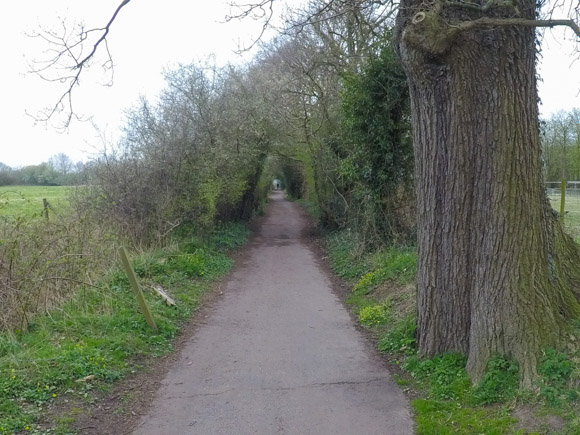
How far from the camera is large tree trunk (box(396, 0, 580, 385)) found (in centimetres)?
543

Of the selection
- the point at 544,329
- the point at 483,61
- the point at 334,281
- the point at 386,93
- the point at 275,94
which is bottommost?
the point at 334,281

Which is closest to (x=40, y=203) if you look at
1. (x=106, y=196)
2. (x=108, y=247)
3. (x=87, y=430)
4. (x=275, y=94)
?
(x=106, y=196)

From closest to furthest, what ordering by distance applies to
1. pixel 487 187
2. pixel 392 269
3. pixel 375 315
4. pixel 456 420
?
pixel 456 420
pixel 487 187
pixel 375 315
pixel 392 269

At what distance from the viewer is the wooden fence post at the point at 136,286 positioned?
26.8 feet

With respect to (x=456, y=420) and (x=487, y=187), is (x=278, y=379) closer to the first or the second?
(x=456, y=420)

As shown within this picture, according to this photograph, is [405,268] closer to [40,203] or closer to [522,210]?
[522,210]

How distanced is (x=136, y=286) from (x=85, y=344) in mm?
1338

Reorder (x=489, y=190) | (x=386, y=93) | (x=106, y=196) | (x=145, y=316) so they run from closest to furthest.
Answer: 1. (x=489, y=190)
2. (x=145, y=316)
3. (x=386, y=93)
4. (x=106, y=196)

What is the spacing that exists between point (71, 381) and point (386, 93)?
9748 mm

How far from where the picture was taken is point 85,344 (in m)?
7.18

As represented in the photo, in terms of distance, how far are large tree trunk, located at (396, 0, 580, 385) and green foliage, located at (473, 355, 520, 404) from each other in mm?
100

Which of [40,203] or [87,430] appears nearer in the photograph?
[87,430]

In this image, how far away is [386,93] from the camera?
1294cm

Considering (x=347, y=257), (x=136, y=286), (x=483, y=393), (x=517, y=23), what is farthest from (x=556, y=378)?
(x=347, y=257)
